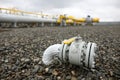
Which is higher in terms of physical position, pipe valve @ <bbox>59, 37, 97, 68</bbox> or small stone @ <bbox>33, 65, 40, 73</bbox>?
pipe valve @ <bbox>59, 37, 97, 68</bbox>

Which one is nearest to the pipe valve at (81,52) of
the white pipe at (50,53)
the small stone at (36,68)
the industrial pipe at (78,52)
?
the industrial pipe at (78,52)

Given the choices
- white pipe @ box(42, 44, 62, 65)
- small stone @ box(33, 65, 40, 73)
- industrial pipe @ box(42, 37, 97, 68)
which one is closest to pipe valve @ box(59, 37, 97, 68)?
industrial pipe @ box(42, 37, 97, 68)

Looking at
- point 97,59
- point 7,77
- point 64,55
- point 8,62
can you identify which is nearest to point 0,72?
point 7,77

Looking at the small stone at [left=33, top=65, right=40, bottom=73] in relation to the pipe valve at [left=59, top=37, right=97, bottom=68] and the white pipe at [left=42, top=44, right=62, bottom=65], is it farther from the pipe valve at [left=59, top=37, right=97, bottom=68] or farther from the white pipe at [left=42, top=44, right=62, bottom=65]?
the pipe valve at [left=59, top=37, right=97, bottom=68]

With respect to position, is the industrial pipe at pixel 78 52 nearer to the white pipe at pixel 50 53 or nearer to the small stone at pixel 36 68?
the white pipe at pixel 50 53

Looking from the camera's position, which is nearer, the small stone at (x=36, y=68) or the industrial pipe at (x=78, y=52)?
the industrial pipe at (x=78, y=52)

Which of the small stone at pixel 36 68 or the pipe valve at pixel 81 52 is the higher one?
the pipe valve at pixel 81 52

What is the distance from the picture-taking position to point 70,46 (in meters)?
1.82

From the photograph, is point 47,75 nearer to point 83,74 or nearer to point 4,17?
point 83,74

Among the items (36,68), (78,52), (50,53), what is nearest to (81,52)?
(78,52)

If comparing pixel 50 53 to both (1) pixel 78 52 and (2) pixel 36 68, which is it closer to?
(2) pixel 36 68

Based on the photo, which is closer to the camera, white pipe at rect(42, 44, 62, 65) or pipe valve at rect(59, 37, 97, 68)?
pipe valve at rect(59, 37, 97, 68)

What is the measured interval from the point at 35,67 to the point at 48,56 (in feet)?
0.93

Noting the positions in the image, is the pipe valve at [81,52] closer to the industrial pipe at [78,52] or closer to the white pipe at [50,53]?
the industrial pipe at [78,52]
